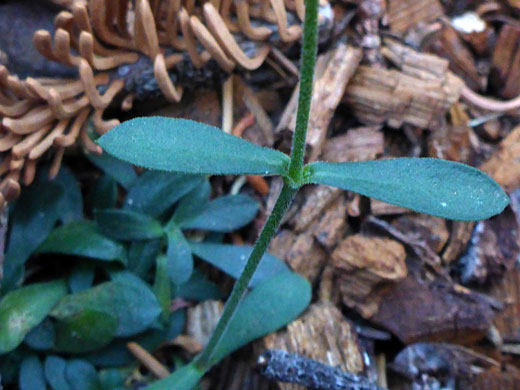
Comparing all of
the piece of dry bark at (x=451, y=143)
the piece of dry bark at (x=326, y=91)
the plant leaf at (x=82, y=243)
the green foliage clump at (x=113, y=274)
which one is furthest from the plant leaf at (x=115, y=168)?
the piece of dry bark at (x=451, y=143)

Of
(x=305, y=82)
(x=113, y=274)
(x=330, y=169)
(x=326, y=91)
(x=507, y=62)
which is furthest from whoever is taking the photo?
(x=507, y=62)

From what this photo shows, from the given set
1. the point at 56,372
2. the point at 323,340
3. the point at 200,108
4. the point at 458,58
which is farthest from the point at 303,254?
the point at 458,58

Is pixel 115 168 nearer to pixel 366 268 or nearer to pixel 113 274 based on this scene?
pixel 113 274

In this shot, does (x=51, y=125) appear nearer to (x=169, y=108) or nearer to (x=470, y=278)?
(x=169, y=108)

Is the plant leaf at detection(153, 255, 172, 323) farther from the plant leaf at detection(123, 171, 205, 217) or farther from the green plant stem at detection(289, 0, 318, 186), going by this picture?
the green plant stem at detection(289, 0, 318, 186)

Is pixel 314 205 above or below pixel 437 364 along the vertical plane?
above

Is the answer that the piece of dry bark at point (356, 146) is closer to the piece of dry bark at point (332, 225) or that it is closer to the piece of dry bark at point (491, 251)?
the piece of dry bark at point (332, 225)
